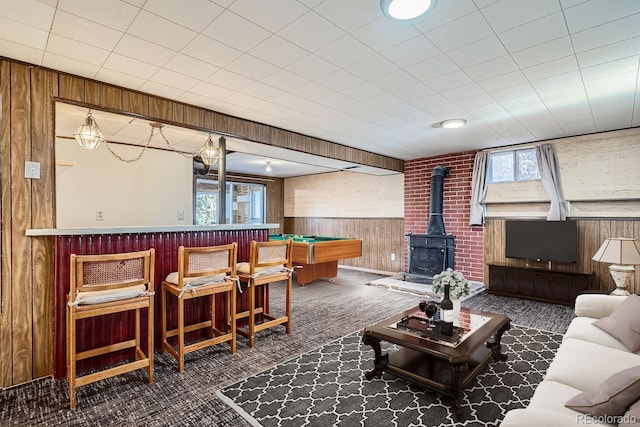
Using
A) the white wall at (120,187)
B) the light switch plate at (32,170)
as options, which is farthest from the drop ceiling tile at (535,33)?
the white wall at (120,187)

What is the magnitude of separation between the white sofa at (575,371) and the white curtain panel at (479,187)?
10.3 ft

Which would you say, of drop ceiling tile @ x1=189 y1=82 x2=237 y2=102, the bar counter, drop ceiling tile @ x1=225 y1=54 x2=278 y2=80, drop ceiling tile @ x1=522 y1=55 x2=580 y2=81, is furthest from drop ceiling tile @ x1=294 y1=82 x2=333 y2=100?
drop ceiling tile @ x1=522 y1=55 x2=580 y2=81

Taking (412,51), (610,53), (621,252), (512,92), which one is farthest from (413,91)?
(621,252)

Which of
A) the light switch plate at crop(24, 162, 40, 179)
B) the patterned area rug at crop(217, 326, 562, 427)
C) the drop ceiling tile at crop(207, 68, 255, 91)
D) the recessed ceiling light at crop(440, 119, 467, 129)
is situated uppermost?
the drop ceiling tile at crop(207, 68, 255, 91)

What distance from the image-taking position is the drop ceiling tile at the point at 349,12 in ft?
6.03

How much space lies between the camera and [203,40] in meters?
2.24

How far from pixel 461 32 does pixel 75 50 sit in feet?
8.89

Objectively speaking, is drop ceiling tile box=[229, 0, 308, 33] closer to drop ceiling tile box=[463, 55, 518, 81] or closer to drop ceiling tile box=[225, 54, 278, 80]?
drop ceiling tile box=[225, 54, 278, 80]

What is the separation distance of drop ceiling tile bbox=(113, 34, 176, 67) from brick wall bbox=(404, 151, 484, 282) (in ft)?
16.6

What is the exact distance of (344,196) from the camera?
8.17m

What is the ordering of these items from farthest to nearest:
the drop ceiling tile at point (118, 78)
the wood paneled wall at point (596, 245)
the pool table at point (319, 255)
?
the pool table at point (319, 255) < the wood paneled wall at point (596, 245) < the drop ceiling tile at point (118, 78)

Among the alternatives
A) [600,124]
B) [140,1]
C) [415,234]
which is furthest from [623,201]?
[140,1]

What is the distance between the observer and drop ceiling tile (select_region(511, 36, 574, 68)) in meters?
2.26

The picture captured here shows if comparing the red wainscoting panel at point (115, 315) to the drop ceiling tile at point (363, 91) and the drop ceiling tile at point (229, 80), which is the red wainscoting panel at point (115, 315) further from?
the drop ceiling tile at point (363, 91)
